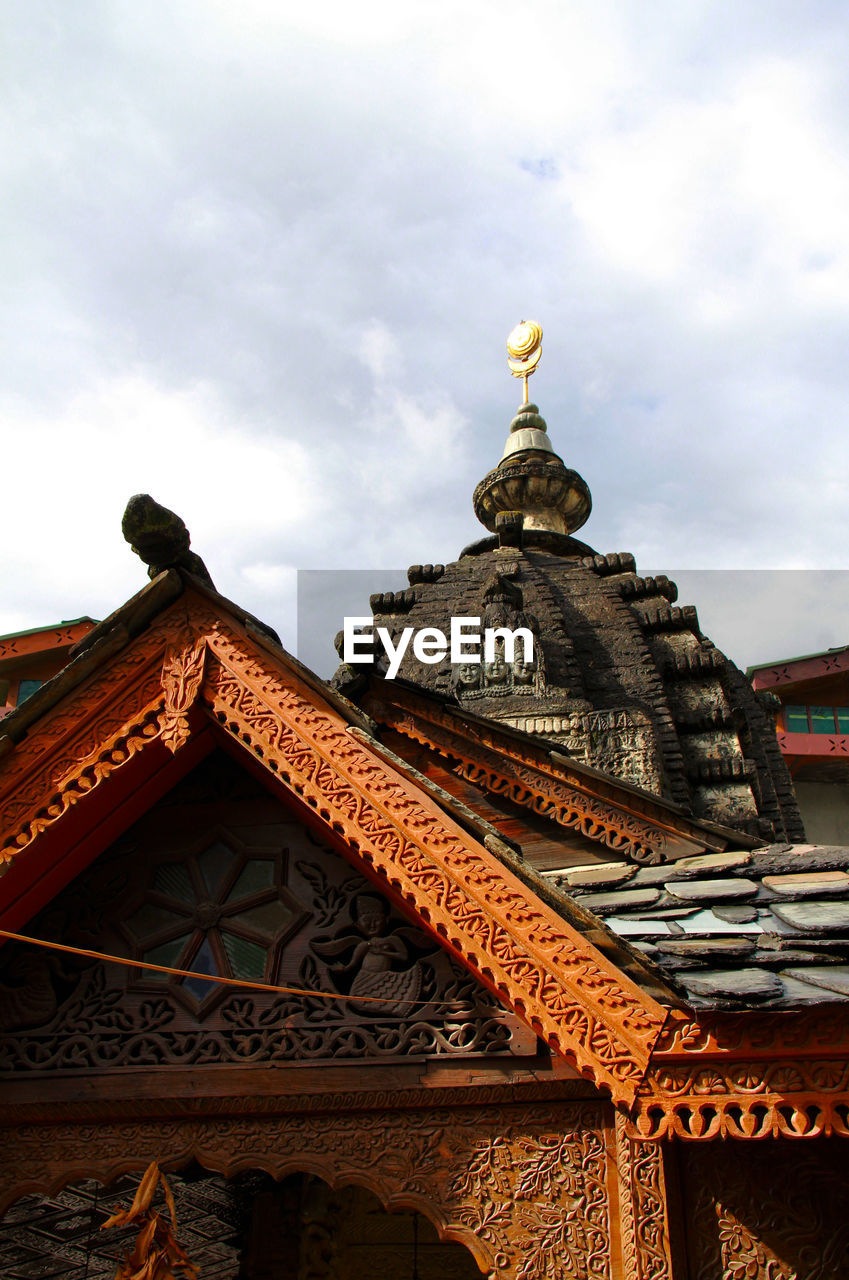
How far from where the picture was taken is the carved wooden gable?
3674mm

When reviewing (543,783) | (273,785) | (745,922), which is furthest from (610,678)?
(745,922)

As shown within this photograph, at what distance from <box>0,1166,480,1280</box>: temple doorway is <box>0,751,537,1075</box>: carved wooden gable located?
795mm

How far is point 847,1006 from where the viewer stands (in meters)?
2.79

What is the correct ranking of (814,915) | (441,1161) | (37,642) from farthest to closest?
(37,642), (814,915), (441,1161)

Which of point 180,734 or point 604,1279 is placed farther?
point 180,734

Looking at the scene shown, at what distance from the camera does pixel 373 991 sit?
374cm

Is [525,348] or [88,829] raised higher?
[525,348]

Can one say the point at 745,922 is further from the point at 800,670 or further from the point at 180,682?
the point at 800,670

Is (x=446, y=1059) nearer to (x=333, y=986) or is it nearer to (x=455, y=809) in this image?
(x=333, y=986)

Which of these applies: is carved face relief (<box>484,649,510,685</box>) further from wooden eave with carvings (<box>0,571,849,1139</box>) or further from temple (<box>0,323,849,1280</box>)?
wooden eave with carvings (<box>0,571,849,1139</box>)

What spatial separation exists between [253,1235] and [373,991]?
3.22m

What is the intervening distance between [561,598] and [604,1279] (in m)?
9.13

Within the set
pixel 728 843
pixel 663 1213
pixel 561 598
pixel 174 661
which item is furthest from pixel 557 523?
pixel 663 1213

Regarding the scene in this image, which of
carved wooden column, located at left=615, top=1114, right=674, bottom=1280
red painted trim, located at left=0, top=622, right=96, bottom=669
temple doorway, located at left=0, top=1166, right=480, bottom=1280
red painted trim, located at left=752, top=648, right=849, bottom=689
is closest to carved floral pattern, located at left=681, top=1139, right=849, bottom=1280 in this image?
carved wooden column, located at left=615, top=1114, right=674, bottom=1280
